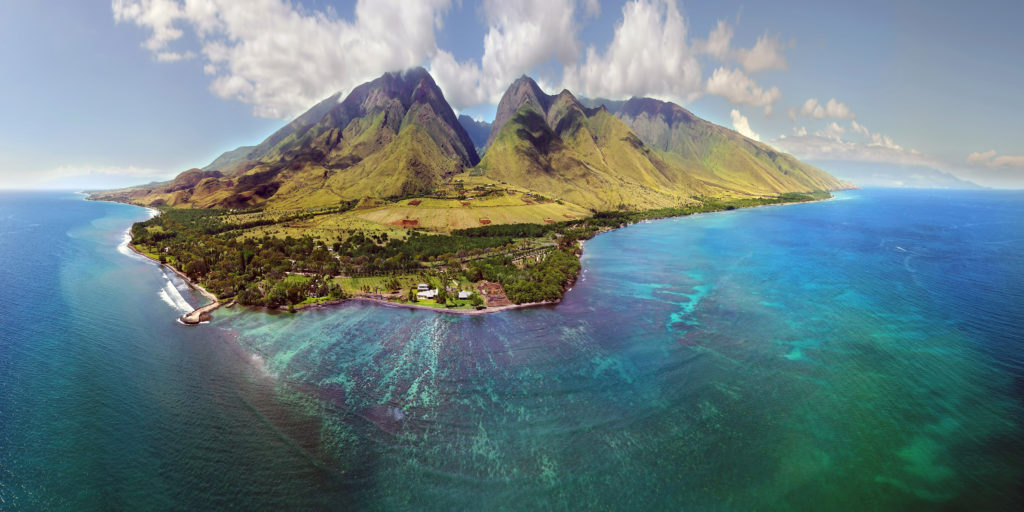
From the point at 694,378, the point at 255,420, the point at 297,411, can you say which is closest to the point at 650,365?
the point at 694,378

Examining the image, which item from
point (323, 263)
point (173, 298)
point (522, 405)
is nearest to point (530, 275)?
point (522, 405)

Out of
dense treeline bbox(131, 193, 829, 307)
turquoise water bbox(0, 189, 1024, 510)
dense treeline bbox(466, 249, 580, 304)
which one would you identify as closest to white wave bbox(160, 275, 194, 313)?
turquoise water bbox(0, 189, 1024, 510)

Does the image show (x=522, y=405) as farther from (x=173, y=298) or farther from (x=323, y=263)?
(x=173, y=298)

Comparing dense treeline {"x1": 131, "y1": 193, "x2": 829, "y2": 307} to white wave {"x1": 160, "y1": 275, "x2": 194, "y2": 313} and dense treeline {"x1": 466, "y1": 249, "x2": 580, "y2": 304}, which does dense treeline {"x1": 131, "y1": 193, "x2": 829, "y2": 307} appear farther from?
white wave {"x1": 160, "y1": 275, "x2": 194, "y2": 313}

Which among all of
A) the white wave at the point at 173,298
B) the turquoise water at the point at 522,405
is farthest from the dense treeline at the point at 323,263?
the turquoise water at the point at 522,405

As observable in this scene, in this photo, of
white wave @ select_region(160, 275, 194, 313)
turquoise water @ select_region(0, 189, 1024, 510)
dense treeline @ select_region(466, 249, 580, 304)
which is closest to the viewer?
turquoise water @ select_region(0, 189, 1024, 510)

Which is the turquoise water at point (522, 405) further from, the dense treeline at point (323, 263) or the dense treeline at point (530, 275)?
the dense treeline at point (323, 263)

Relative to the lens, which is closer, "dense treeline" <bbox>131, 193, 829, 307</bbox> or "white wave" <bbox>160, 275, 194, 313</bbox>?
"white wave" <bbox>160, 275, 194, 313</bbox>
